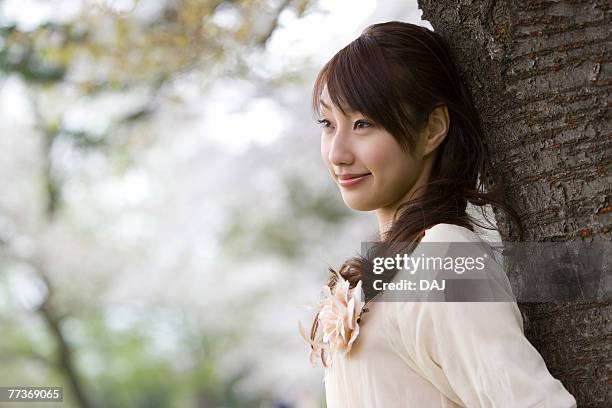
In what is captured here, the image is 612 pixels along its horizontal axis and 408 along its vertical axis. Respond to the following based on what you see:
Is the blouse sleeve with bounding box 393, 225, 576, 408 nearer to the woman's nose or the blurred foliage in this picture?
the woman's nose

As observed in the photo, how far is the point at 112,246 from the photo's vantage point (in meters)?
11.5

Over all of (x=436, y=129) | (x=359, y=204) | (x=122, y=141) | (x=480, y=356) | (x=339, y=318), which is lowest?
(x=480, y=356)

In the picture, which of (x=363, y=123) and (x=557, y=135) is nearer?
(x=557, y=135)

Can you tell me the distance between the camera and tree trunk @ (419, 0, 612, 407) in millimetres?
1351

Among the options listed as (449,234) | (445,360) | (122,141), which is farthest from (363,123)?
(122,141)

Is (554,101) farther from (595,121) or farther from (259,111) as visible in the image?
(259,111)

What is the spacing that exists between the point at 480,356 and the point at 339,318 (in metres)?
0.33

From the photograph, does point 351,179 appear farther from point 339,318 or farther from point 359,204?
point 339,318

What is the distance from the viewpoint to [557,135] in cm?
140

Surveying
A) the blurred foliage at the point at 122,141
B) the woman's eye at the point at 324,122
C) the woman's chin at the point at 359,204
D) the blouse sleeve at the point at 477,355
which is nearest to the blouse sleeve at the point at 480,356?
the blouse sleeve at the point at 477,355

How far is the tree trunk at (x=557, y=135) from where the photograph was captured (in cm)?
135

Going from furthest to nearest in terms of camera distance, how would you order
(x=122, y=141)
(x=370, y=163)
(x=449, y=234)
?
(x=122, y=141) < (x=370, y=163) < (x=449, y=234)

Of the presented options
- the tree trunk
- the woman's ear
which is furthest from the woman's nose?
the tree trunk

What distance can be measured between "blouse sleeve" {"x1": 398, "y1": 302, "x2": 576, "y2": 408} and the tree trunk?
0.58ft
